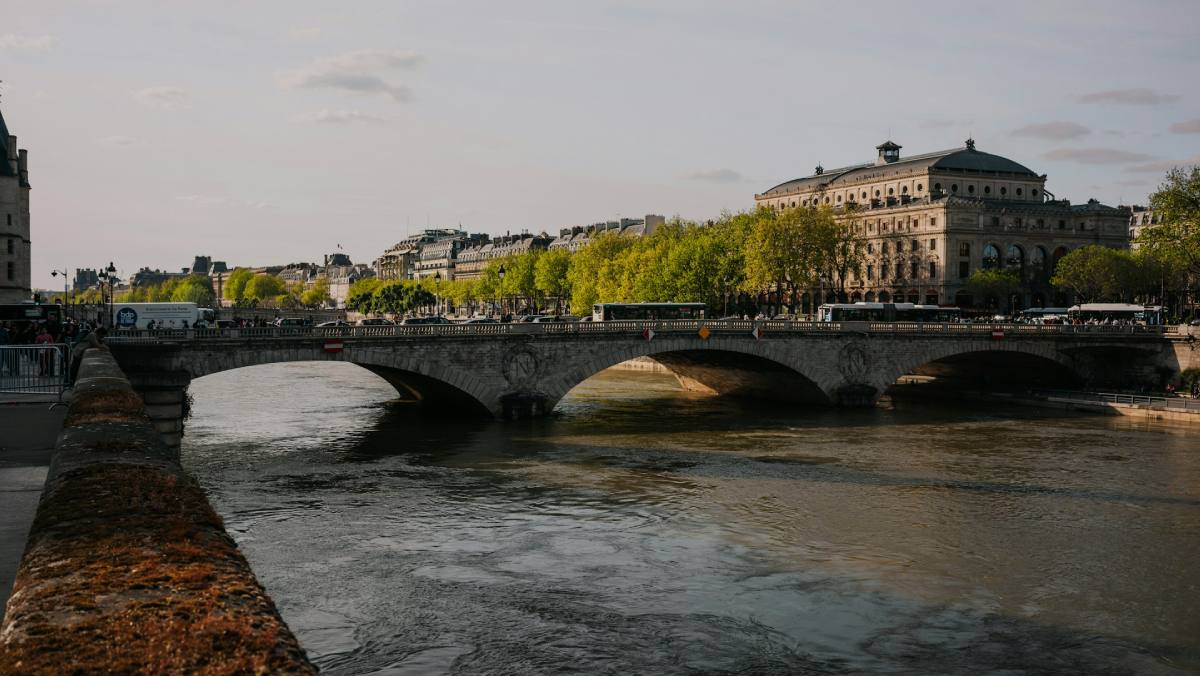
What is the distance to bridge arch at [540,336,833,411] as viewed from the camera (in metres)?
58.8

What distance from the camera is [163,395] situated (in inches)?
1503

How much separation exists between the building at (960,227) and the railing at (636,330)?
52.8 meters

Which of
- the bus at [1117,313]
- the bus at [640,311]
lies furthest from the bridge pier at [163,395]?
the bus at [1117,313]

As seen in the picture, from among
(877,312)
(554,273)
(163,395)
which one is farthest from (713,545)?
(554,273)

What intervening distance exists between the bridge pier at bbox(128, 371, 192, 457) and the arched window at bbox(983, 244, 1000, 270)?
111 meters

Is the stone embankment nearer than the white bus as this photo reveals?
Yes

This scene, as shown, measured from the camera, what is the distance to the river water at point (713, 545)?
21.9 meters

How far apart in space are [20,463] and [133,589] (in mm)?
9375

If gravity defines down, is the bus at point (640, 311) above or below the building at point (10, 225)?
below

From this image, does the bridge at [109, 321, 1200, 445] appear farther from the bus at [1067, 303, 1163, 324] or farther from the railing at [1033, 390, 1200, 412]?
the bus at [1067, 303, 1163, 324]

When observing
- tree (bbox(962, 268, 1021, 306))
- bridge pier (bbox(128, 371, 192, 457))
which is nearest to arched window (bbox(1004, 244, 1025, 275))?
tree (bbox(962, 268, 1021, 306))

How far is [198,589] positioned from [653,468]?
121ft

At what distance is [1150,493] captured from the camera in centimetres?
3847

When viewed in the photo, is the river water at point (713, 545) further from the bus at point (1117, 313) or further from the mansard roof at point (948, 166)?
the mansard roof at point (948, 166)
